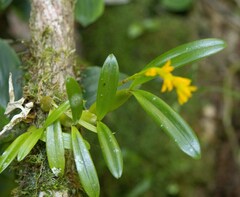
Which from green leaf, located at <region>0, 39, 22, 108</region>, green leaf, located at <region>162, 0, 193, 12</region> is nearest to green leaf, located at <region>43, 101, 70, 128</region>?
green leaf, located at <region>0, 39, 22, 108</region>

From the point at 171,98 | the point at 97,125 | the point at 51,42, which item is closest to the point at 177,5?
the point at 171,98

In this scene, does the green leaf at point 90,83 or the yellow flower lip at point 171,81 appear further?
the green leaf at point 90,83

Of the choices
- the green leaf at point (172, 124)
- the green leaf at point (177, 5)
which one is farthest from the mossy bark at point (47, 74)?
the green leaf at point (177, 5)

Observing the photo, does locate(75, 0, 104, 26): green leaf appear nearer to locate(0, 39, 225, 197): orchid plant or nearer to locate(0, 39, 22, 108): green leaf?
locate(0, 39, 22, 108): green leaf

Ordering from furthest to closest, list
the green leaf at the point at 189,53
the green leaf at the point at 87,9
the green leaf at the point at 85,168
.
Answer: the green leaf at the point at 87,9
the green leaf at the point at 189,53
the green leaf at the point at 85,168

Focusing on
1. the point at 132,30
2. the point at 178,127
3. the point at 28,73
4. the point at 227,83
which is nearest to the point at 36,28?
the point at 28,73

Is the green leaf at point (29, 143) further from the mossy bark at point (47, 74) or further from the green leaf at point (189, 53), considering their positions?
the green leaf at point (189, 53)
